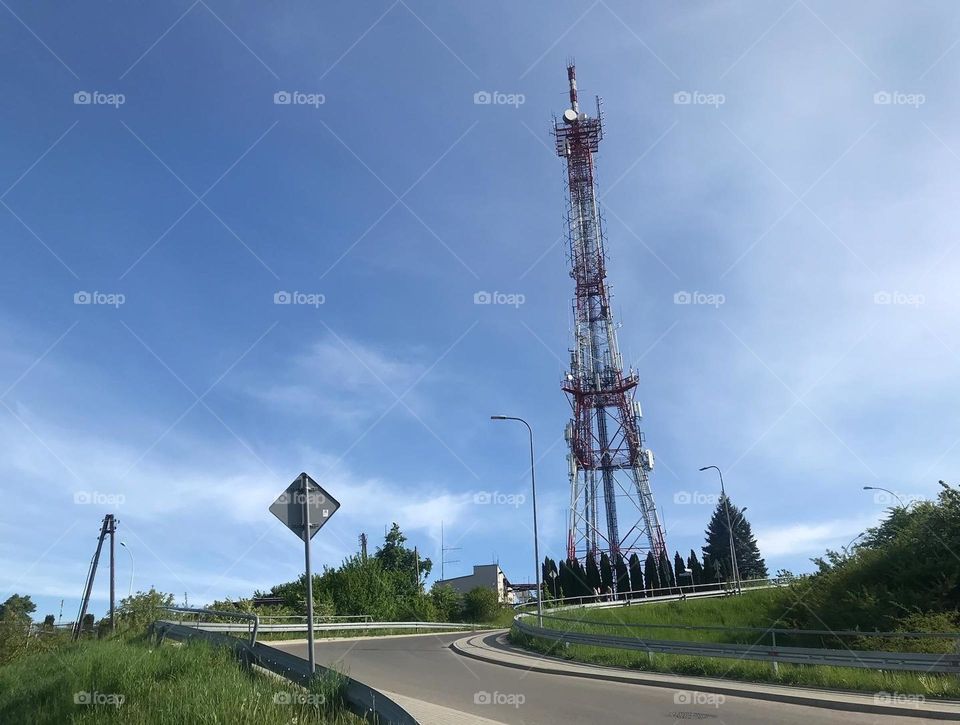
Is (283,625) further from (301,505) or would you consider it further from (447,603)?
(447,603)

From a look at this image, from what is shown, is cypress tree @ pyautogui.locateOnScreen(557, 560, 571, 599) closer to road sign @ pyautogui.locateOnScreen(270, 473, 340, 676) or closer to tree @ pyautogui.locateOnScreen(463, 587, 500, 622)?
tree @ pyautogui.locateOnScreen(463, 587, 500, 622)

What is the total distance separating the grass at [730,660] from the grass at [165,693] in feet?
33.2

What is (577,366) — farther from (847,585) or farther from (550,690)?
(550,690)

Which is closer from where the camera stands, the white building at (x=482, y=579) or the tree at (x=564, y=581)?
the tree at (x=564, y=581)

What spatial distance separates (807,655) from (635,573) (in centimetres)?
4057

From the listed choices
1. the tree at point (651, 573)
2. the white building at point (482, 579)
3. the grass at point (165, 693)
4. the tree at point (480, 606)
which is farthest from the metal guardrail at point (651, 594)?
the white building at point (482, 579)

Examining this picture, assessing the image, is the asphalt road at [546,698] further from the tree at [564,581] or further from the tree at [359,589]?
the tree at [564,581]

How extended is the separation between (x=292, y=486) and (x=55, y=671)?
9301mm

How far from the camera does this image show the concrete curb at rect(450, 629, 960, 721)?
11.2 meters

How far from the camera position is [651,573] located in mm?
53500

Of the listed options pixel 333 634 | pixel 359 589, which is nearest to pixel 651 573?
pixel 359 589

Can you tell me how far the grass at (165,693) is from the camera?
28.5 ft

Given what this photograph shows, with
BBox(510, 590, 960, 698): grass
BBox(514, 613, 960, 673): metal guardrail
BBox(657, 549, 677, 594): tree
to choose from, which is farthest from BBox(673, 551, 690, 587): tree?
BBox(514, 613, 960, 673): metal guardrail

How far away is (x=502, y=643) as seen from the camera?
27.0 metres
